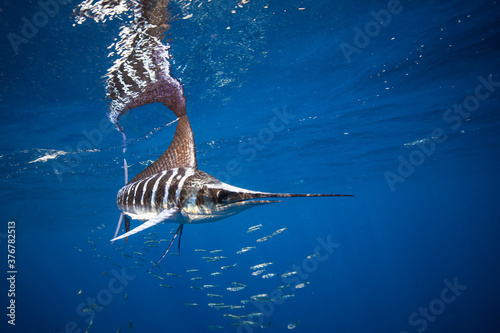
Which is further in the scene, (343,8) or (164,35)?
(343,8)

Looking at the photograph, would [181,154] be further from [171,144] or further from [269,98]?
[269,98]

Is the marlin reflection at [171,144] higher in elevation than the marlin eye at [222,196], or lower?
higher

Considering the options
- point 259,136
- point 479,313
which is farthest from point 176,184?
point 479,313

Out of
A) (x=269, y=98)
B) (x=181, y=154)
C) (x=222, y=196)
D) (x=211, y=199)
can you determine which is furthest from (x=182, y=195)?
(x=269, y=98)

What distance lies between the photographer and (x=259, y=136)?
15.4 m

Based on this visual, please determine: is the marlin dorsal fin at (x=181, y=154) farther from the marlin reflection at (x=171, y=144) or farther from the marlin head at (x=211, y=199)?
the marlin head at (x=211, y=199)

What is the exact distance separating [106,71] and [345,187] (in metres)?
36.6

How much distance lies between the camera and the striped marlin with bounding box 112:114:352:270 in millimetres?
2111

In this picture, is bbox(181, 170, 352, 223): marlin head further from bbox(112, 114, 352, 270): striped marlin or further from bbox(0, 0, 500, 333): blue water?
bbox(0, 0, 500, 333): blue water

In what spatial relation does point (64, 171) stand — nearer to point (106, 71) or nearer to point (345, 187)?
point (106, 71)

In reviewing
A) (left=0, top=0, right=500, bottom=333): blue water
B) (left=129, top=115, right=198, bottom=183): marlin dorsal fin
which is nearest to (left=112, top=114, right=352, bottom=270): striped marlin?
(left=129, top=115, right=198, bottom=183): marlin dorsal fin

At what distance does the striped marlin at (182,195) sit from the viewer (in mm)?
2111

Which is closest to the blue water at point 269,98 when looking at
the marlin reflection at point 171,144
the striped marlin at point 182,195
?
the marlin reflection at point 171,144

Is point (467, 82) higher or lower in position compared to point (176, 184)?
higher
